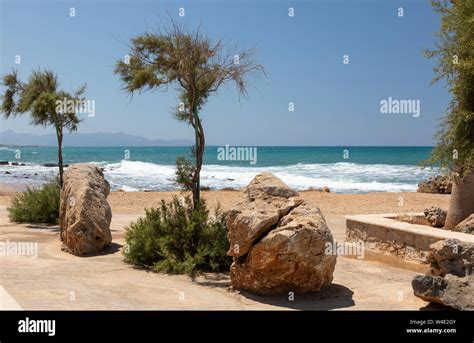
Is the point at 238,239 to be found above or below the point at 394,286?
above

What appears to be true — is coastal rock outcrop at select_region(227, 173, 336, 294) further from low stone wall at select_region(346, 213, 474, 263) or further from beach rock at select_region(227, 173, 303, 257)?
low stone wall at select_region(346, 213, 474, 263)

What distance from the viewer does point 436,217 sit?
12398 millimetres

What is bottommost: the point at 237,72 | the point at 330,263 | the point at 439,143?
the point at 330,263

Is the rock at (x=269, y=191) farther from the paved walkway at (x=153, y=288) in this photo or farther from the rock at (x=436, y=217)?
the rock at (x=436, y=217)

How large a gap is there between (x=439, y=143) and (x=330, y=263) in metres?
5.79

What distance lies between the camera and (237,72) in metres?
10.1

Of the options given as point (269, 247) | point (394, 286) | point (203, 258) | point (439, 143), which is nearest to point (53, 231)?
point (203, 258)

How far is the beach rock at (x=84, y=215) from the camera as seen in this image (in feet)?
35.3

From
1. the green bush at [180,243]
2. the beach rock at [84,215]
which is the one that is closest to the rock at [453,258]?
the green bush at [180,243]

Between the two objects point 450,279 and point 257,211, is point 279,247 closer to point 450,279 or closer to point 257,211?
point 257,211

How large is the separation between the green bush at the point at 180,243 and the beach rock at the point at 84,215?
0.99m

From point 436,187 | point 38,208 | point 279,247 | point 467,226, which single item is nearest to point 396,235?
point 467,226
